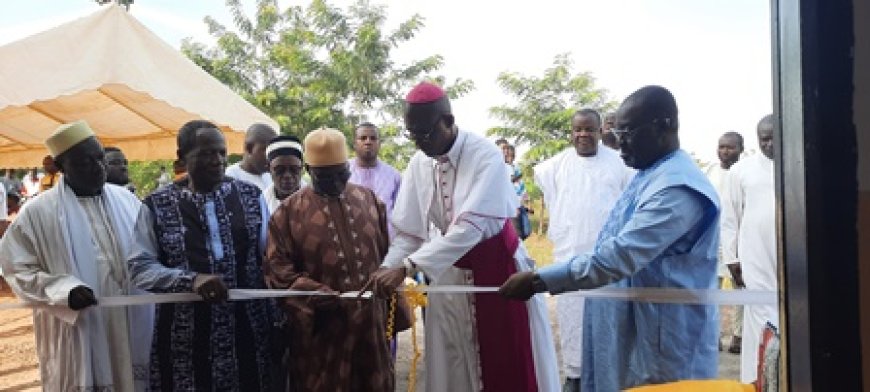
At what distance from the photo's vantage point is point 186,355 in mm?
3385

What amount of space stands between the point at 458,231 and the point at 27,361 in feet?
20.0

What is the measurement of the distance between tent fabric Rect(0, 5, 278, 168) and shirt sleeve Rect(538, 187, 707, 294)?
554 cm

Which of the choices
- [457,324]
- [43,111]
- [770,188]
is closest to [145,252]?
[457,324]

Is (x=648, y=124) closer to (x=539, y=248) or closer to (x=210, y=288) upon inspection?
(x=210, y=288)

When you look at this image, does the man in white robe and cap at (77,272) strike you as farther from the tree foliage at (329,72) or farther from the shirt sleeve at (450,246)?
the tree foliage at (329,72)

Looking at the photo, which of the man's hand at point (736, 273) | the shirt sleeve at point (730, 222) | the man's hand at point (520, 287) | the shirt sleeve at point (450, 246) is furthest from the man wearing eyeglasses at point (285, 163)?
the man's hand at point (736, 273)

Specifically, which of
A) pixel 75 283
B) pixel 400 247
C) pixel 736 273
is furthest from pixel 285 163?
pixel 736 273

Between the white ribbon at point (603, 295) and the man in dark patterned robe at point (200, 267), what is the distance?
0.08 m

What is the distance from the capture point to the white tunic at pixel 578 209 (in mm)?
5605

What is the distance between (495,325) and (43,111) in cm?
758

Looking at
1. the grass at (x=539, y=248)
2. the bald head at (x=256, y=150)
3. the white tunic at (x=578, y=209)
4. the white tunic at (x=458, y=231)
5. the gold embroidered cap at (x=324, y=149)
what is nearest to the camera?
the white tunic at (x=458, y=231)

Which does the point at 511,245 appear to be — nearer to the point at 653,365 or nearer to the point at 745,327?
the point at 653,365

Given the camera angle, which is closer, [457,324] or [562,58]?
[457,324]

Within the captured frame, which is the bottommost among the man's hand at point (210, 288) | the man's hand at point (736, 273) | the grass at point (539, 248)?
the grass at point (539, 248)
